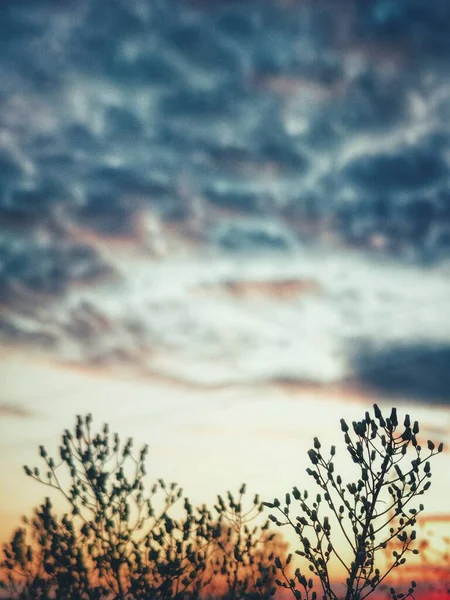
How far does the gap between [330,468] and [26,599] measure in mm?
9935

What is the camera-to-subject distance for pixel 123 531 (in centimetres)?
1337

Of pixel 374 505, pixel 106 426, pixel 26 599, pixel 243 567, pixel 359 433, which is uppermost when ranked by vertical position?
pixel 106 426

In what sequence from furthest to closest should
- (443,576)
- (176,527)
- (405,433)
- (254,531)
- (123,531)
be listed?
(443,576) → (254,531) → (123,531) → (176,527) → (405,433)

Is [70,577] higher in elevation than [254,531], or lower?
lower

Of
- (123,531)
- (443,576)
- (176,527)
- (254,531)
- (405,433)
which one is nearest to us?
(405,433)

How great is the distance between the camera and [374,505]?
29.9 feet

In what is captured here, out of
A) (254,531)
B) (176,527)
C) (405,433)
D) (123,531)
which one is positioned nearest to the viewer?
(405,433)

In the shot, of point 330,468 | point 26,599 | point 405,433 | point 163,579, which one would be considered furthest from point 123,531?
point 405,433

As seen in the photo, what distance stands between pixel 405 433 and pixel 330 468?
1403 millimetres

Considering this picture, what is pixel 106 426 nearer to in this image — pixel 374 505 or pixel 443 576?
pixel 374 505

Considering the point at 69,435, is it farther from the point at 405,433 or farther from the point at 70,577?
the point at 405,433

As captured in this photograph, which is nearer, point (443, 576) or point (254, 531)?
point (254, 531)

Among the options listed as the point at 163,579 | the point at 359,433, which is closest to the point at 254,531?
the point at 163,579

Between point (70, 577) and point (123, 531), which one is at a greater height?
point (123, 531)
